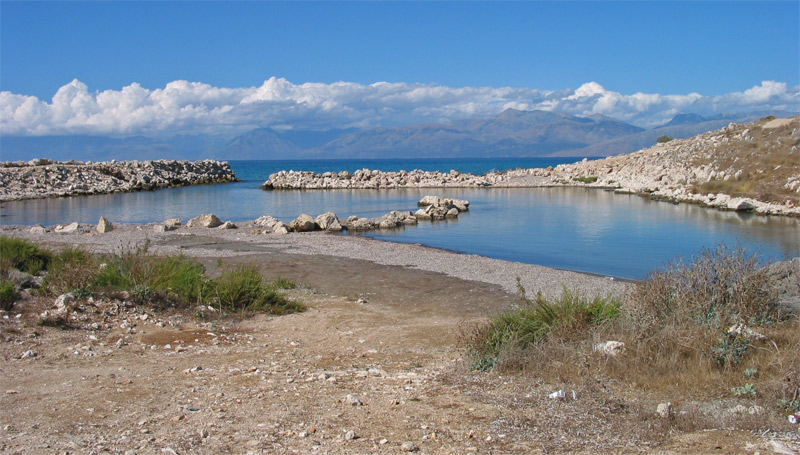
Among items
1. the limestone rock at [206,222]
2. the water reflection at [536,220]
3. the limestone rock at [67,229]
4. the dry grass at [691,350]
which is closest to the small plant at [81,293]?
the dry grass at [691,350]

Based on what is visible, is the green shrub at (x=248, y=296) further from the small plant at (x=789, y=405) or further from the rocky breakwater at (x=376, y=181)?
the rocky breakwater at (x=376, y=181)

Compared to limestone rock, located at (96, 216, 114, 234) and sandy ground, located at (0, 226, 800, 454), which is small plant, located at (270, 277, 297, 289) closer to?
sandy ground, located at (0, 226, 800, 454)

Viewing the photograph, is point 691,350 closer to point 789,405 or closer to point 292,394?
point 789,405

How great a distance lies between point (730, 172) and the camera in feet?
126

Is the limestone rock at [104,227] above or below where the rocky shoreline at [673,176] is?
below

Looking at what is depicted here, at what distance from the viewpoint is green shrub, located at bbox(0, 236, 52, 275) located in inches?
464

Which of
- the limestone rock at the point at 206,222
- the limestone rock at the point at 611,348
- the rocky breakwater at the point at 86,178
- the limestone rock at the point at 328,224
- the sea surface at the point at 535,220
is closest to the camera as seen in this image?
the limestone rock at the point at 611,348

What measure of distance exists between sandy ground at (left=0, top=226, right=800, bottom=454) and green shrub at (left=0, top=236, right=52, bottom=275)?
3.62 metres

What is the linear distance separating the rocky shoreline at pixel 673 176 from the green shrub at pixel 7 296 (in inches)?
1309

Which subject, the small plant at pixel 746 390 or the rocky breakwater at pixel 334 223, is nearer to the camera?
the small plant at pixel 746 390

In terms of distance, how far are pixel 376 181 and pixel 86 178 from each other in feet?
90.5

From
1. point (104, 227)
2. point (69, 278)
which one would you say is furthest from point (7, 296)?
point (104, 227)

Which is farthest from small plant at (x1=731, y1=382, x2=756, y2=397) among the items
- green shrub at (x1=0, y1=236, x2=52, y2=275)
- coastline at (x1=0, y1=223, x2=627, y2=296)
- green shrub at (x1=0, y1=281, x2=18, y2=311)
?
green shrub at (x1=0, y1=236, x2=52, y2=275)

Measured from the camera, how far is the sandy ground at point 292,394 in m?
4.67
